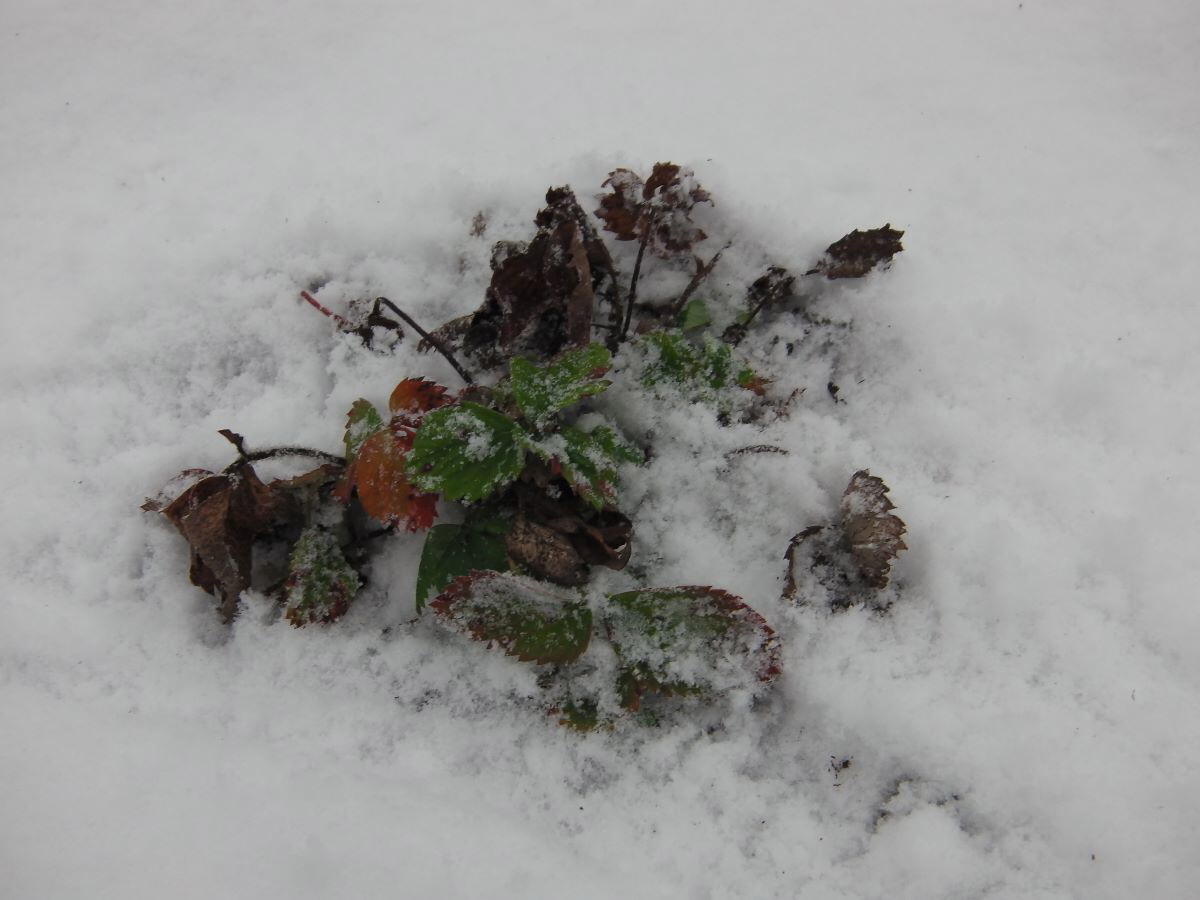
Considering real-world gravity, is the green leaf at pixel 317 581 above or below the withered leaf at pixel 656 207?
below

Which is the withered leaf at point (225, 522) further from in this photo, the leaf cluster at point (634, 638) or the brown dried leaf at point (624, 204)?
the brown dried leaf at point (624, 204)

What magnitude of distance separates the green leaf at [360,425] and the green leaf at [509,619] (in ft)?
1.00

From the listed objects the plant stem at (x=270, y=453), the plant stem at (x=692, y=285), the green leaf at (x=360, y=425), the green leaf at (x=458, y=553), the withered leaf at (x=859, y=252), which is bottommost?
the green leaf at (x=458, y=553)

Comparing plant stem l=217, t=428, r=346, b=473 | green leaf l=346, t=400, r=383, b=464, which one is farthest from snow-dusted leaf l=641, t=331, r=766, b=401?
plant stem l=217, t=428, r=346, b=473

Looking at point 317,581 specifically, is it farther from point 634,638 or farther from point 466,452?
point 634,638

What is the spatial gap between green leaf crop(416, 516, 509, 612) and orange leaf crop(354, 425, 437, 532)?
8 centimetres

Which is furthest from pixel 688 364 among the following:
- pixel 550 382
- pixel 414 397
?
pixel 414 397

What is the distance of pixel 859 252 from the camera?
1.49m

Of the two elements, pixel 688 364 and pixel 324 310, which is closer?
pixel 688 364

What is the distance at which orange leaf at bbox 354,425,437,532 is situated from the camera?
1234 millimetres

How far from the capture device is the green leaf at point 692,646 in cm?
124

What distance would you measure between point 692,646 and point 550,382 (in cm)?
52

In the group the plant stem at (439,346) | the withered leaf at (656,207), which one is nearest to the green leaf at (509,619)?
the plant stem at (439,346)

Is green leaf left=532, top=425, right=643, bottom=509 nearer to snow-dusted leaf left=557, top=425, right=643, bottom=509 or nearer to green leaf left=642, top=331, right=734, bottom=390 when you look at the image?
snow-dusted leaf left=557, top=425, right=643, bottom=509
